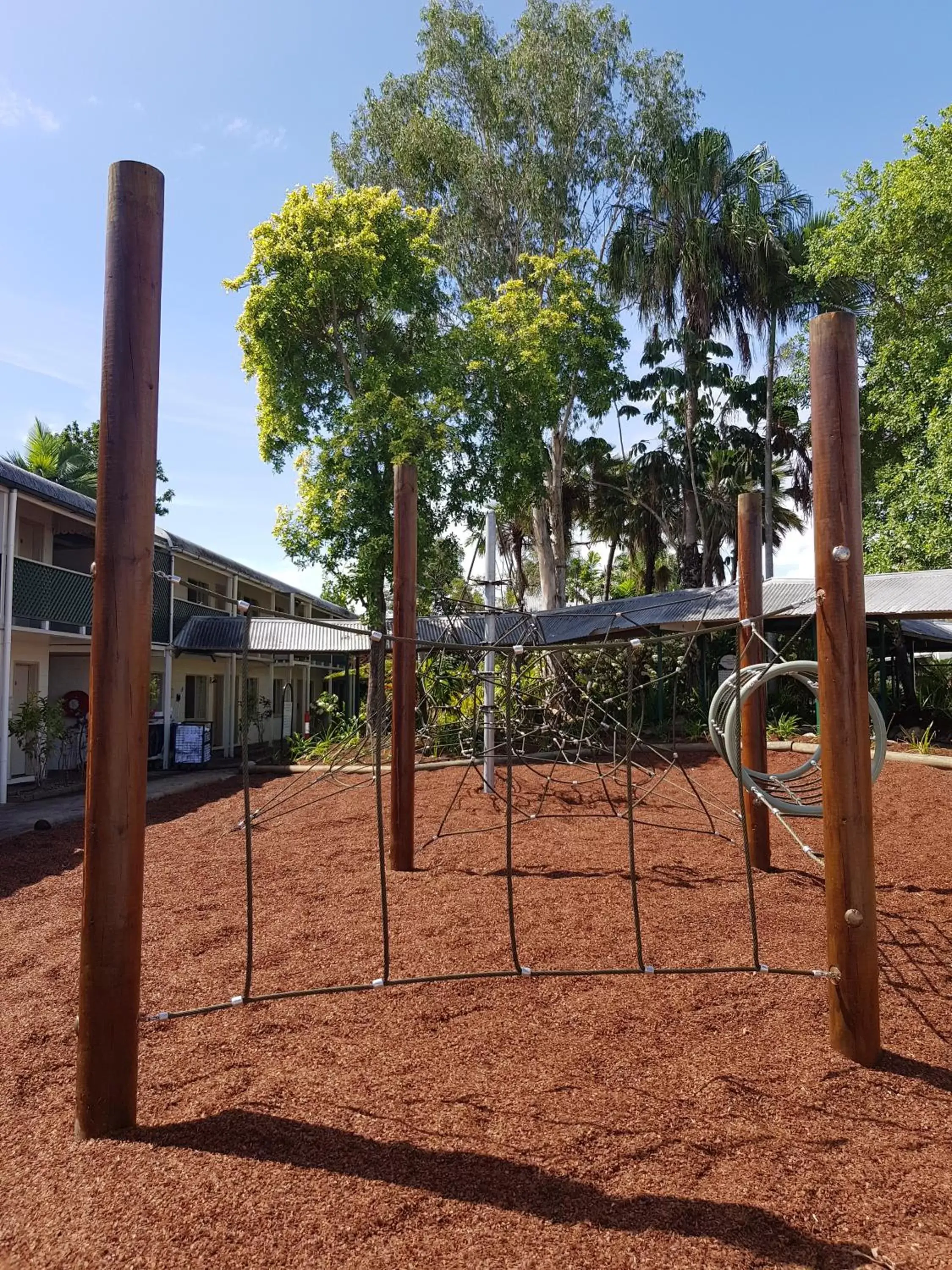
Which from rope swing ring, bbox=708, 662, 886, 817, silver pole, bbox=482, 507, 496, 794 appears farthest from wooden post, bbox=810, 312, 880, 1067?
silver pole, bbox=482, 507, 496, 794

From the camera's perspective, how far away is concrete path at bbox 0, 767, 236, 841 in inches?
412

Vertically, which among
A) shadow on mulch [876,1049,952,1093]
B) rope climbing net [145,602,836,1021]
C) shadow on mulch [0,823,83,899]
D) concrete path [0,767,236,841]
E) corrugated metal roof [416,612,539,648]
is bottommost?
concrete path [0,767,236,841]

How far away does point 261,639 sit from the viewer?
67.7ft

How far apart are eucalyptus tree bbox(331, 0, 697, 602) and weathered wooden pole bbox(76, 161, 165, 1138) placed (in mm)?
19221

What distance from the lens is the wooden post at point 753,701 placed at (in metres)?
6.21

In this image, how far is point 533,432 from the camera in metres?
17.3

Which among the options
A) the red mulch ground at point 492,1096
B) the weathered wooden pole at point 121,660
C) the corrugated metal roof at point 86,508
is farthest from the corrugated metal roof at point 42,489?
the weathered wooden pole at point 121,660

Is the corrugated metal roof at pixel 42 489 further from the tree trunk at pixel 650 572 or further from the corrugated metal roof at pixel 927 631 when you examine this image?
the tree trunk at pixel 650 572

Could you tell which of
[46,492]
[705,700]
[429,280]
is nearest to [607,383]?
[429,280]

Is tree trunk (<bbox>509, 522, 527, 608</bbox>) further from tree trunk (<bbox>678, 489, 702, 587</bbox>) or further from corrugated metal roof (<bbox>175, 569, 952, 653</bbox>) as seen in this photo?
corrugated metal roof (<bbox>175, 569, 952, 653</bbox>)

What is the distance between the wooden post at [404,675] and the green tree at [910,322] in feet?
40.9

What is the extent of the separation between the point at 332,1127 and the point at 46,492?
41.6 ft

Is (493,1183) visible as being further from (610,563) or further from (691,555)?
(610,563)

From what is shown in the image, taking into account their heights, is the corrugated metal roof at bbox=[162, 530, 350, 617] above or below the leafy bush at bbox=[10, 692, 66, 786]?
above
